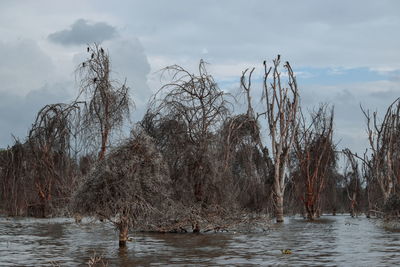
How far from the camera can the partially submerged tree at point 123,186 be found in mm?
18328

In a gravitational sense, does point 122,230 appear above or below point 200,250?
above

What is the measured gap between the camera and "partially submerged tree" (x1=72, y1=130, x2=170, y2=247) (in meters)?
18.3

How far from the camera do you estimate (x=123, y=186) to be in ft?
60.5

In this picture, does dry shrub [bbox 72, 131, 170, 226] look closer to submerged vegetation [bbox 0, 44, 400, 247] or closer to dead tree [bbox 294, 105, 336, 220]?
submerged vegetation [bbox 0, 44, 400, 247]

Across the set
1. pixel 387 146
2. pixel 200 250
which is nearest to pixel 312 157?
pixel 387 146

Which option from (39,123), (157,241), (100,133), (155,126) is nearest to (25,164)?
(39,123)

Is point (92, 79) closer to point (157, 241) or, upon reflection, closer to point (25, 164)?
point (157, 241)

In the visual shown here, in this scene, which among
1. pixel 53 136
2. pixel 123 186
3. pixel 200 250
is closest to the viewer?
pixel 123 186

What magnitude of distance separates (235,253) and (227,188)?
9.01m

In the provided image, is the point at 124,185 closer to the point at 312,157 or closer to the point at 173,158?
the point at 173,158

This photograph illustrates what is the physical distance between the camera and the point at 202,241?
21984mm

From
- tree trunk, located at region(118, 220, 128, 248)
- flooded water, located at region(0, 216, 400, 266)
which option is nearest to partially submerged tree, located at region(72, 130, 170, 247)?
tree trunk, located at region(118, 220, 128, 248)

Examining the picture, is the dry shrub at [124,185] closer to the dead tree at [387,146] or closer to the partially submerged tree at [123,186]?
the partially submerged tree at [123,186]

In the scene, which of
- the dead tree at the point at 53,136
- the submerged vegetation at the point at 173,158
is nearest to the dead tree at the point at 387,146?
the submerged vegetation at the point at 173,158
